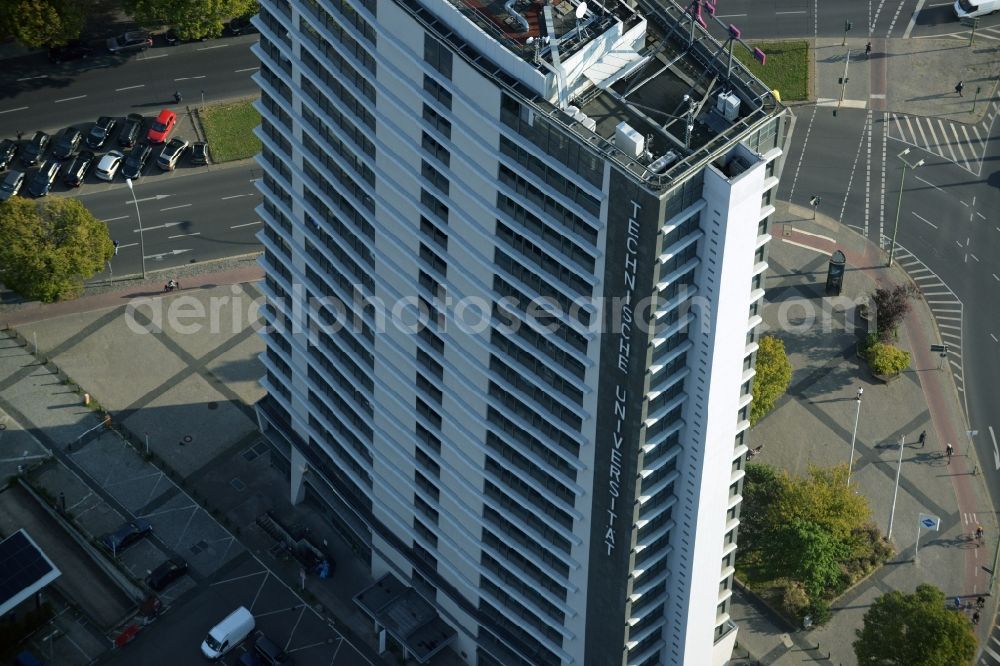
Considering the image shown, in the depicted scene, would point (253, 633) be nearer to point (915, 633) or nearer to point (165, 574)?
point (165, 574)

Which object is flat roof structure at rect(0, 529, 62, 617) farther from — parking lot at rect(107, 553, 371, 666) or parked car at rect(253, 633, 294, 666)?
parked car at rect(253, 633, 294, 666)

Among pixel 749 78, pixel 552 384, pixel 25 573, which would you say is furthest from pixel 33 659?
pixel 749 78

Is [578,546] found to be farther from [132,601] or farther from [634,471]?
[132,601]

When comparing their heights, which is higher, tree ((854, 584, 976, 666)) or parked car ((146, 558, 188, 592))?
tree ((854, 584, 976, 666))

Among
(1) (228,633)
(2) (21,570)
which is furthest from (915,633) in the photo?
(2) (21,570)

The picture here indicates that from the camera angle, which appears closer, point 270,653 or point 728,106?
point 728,106

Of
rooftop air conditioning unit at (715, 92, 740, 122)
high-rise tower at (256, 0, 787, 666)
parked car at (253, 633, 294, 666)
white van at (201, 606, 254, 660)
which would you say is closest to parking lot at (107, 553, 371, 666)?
white van at (201, 606, 254, 660)
